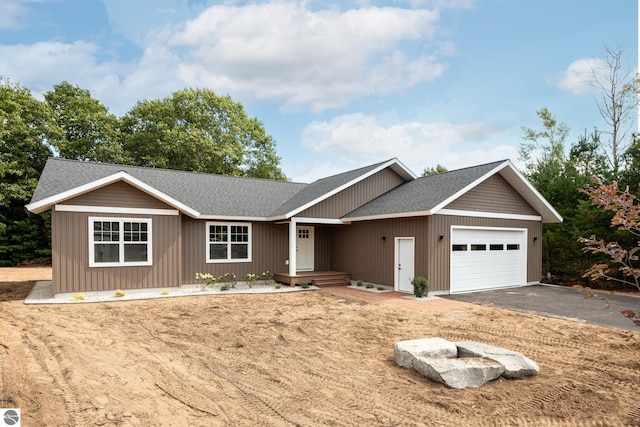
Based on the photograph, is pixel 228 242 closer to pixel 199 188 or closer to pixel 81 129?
pixel 199 188

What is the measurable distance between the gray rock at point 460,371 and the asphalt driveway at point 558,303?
194 inches

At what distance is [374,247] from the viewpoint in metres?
14.3

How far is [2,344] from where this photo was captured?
640cm

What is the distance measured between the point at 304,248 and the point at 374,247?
3.29m

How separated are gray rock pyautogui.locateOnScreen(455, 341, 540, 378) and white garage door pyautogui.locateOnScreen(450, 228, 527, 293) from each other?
7120 millimetres

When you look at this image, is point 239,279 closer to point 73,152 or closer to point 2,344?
point 2,344

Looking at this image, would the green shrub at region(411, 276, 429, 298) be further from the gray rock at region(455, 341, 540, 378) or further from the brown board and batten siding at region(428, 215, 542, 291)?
the gray rock at region(455, 341, 540, 378)

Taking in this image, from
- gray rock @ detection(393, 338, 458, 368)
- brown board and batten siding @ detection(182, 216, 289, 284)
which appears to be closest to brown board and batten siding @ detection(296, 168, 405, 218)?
brown board and batten siding @ detection(182, 216, 289, 284)

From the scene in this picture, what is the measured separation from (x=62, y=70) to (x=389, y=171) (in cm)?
2482

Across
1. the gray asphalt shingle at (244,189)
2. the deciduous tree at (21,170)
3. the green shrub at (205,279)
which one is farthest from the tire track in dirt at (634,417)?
the deciduous tree at (21,170)

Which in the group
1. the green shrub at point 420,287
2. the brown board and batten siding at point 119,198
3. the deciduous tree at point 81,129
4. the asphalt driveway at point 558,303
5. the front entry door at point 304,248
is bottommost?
the asphalt driveway at point 558,303

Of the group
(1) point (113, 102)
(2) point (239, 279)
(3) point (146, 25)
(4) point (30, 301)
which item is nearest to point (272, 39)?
(3) point (146, 25)

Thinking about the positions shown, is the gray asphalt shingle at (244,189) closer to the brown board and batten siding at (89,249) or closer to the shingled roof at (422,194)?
the shingled roof at (422,194)

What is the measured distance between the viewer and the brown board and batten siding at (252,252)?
1373 cm
